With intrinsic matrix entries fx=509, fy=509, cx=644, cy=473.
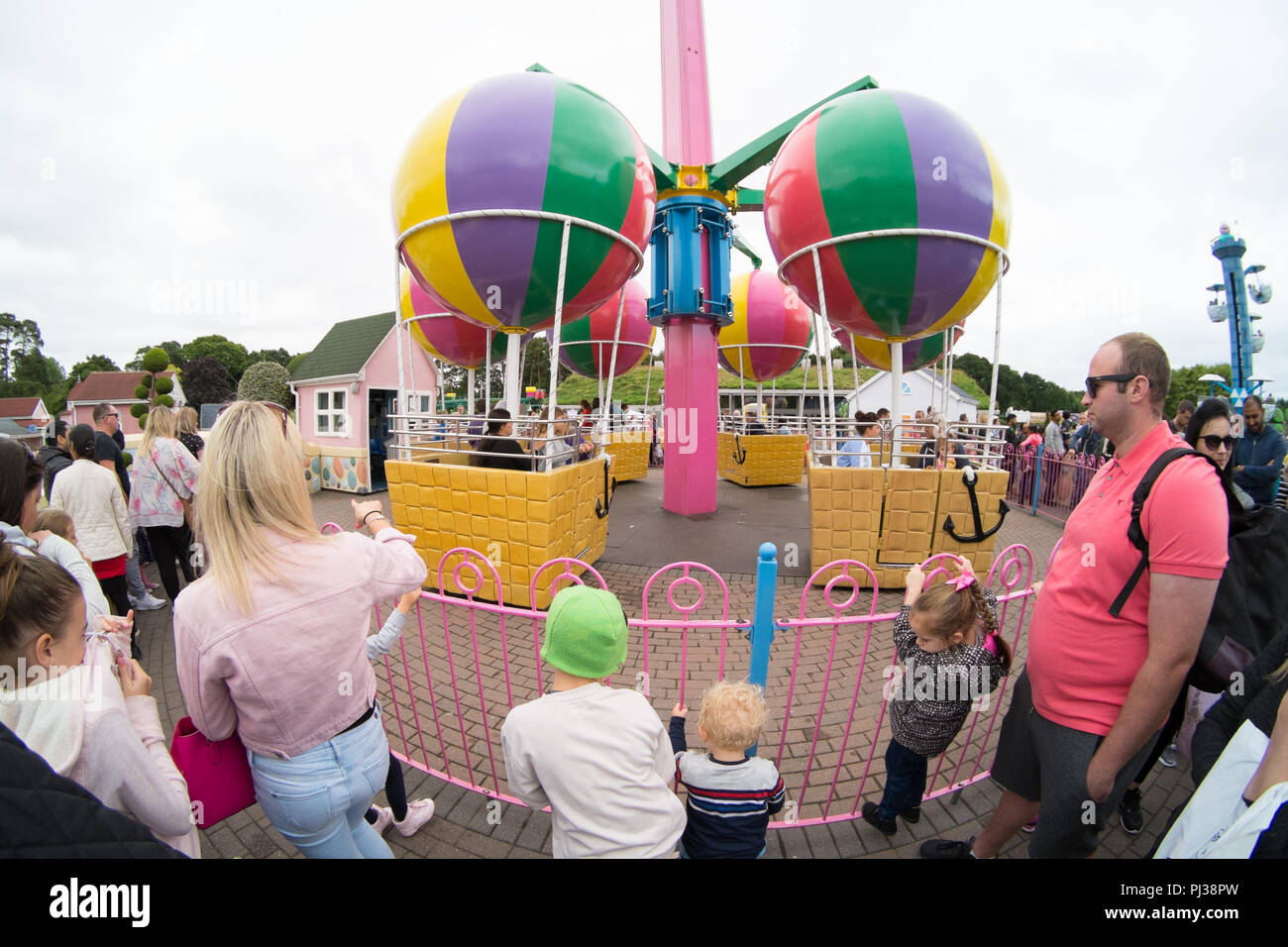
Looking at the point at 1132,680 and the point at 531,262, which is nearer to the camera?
the point at 1132,680

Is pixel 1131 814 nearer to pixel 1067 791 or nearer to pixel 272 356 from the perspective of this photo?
pixel 1067 791

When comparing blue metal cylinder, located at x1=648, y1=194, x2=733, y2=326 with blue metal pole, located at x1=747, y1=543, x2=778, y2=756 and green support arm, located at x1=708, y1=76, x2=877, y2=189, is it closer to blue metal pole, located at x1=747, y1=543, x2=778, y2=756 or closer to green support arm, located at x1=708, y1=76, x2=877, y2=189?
green support arm, located at x1=708, y1=76, x2=877, y2=189

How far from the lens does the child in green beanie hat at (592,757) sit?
1.35 metres

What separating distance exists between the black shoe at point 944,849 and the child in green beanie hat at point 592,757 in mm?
1449

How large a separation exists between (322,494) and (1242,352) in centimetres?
2784

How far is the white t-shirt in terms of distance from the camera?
1.35m

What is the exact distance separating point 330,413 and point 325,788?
477 inches

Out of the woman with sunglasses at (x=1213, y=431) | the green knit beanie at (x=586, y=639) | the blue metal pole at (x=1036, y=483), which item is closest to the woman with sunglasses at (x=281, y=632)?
the green knit beanie at (x=586, y=639)

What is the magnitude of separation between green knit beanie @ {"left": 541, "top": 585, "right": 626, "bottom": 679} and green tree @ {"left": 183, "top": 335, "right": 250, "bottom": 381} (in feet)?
215

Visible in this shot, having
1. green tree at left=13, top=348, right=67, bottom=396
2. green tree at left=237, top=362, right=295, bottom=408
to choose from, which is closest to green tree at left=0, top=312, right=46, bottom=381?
green tree at left=13, top=348, right=67, bottom=396

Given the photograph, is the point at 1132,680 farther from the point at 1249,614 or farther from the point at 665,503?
the point at 665,503

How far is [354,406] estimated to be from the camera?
11250 millimetres
